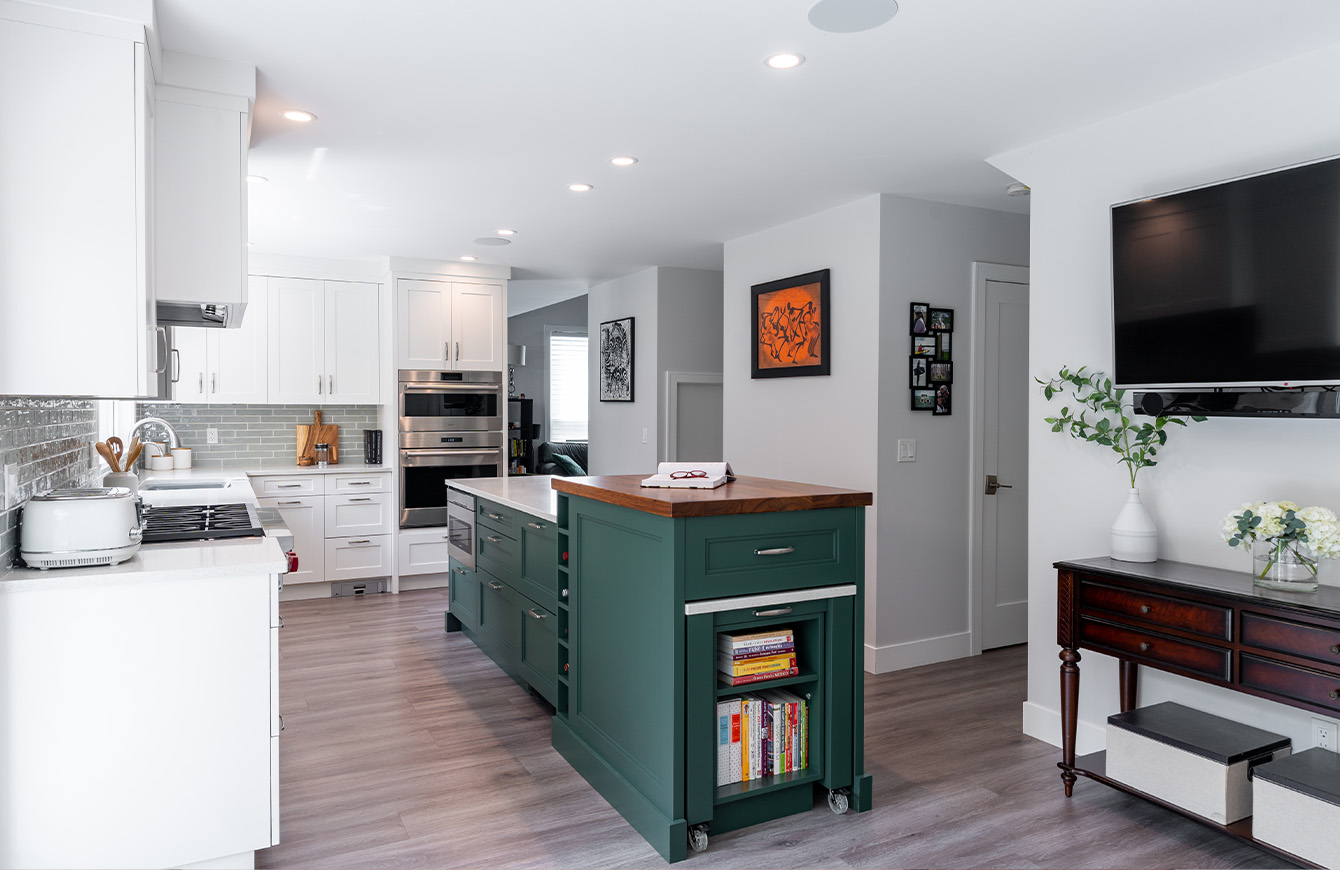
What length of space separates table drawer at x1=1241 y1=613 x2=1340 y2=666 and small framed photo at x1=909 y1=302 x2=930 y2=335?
2.34m

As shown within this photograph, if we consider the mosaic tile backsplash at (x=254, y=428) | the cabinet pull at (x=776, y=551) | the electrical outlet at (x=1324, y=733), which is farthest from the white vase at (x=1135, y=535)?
the mosaic tile backsplash at (x=254, y=428)

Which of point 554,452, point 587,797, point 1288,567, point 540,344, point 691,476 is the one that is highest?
point 540,344

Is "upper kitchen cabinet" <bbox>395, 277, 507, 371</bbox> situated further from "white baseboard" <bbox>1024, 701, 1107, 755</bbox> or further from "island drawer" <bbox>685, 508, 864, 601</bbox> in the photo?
"white baseboard" <bbox>1024, 701, 1107, 755</bbox>

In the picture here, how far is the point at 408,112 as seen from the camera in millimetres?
3268

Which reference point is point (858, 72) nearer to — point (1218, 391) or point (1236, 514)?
point (1218, 391)

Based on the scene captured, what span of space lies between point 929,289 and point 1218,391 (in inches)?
75.2

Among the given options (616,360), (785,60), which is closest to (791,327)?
(785,60)

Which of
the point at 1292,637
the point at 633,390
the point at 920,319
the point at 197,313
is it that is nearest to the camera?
the point at 1292,637

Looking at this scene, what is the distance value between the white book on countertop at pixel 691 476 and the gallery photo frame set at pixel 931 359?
1817 millimetres

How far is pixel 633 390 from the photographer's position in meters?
7.05

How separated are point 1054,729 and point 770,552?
167 cm

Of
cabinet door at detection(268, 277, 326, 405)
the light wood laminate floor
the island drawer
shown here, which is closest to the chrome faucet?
cabinet door at detection(268, 277, 326, 405)

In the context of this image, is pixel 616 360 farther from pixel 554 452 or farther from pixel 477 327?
pixel 554 452

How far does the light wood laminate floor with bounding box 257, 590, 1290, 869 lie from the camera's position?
261cm
